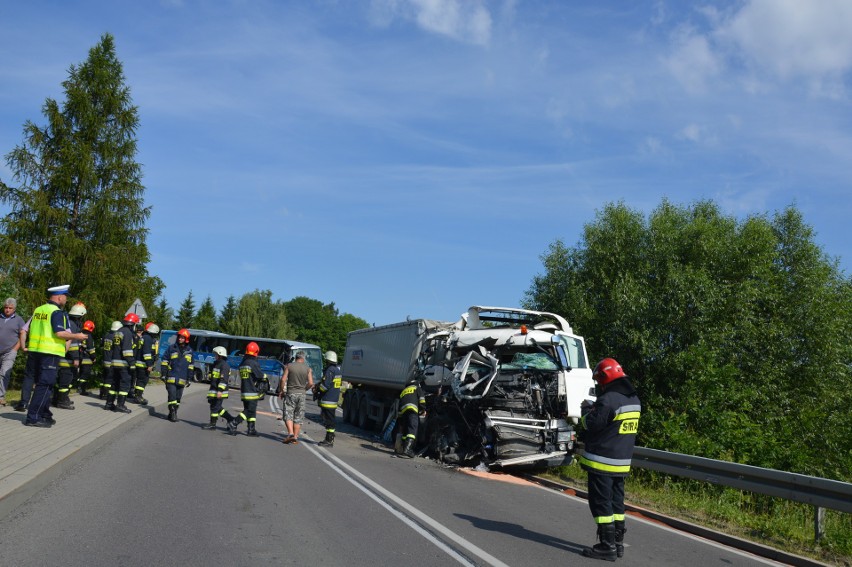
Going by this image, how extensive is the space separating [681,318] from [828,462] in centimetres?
1108

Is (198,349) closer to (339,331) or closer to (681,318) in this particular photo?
(681,318)

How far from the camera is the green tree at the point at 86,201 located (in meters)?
28.4

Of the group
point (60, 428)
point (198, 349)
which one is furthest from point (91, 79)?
point (60, 428)

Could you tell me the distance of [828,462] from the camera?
18.3m

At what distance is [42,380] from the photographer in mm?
10500

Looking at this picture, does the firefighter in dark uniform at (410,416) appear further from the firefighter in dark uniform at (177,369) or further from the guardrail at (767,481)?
the firefighter in dark uniform at (177,369)

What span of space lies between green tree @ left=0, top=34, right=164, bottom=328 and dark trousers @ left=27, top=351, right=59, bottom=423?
18172 millimetres

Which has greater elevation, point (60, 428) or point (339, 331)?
point (339, 331)

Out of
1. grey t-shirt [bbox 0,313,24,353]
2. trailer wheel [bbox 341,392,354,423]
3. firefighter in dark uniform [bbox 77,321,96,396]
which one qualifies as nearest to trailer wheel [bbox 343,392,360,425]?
trailer wheel [bbox 341,392,354,423]

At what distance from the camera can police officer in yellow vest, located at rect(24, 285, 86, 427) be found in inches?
412

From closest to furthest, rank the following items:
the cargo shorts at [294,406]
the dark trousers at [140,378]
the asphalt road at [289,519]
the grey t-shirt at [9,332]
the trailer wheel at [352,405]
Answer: the asphalt road at [289,519] < the grey t-shirt at [9,332] < the cargo shorts at [294,406] < the dark trousers at [140,378] < the trailer wheel at [352,405]

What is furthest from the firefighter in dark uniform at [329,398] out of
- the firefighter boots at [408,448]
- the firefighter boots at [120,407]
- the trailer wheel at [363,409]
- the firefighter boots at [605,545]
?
the firefighter boots at [605,545]

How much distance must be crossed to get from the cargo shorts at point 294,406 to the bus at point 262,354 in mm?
23058

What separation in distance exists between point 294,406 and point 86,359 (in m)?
6.57
